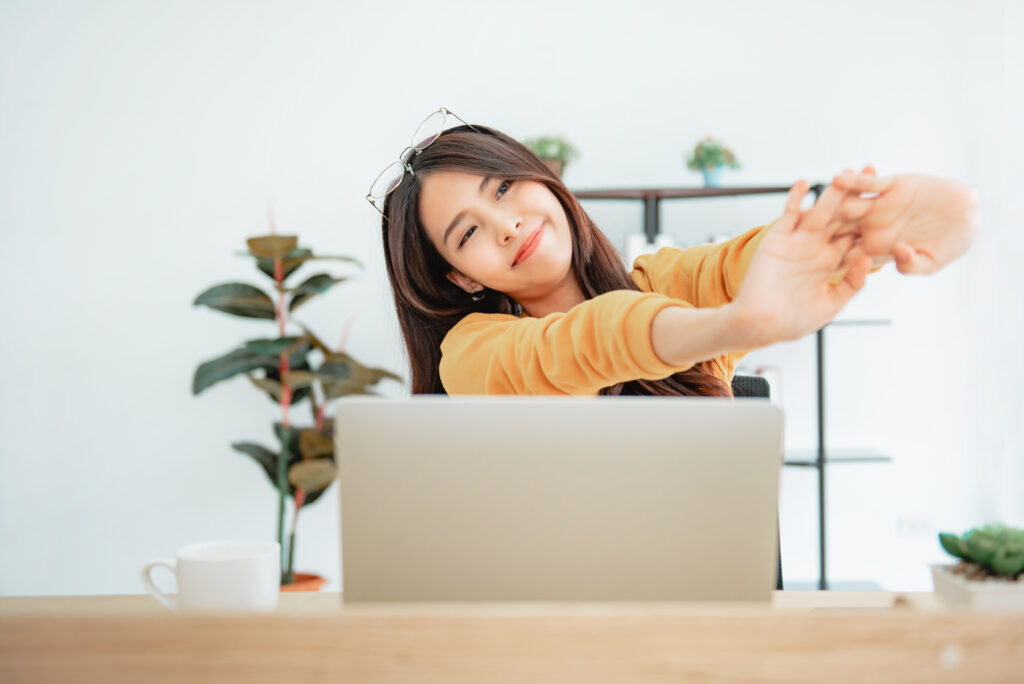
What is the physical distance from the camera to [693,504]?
0.58 metres

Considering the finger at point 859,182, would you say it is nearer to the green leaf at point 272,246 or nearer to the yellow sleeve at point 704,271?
the yellow sleeve at point 704,271

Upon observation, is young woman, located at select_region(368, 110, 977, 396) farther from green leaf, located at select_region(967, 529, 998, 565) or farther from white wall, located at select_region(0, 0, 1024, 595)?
white wall, located at select_region(0, 0, 1024, 595)

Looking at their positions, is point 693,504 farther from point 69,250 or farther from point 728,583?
point 69,250

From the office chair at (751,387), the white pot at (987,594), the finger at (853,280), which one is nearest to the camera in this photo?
the white pot at (987,594)

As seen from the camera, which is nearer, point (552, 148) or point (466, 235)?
point (466, 235)

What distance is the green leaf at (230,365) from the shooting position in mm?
2439

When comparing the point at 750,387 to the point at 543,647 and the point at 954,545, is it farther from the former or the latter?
the point at 543,647

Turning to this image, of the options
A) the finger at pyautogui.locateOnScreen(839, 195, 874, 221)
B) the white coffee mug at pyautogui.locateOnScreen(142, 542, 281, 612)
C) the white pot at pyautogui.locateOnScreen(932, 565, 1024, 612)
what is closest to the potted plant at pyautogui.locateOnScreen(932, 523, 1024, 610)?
the white pot at pyautogui.locateOnScreen(932, 565, 1024, 612)

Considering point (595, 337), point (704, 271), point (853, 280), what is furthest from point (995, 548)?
point (704, 271)

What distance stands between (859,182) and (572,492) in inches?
17.7

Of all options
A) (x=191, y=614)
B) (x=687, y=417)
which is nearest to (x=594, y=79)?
(x=687, y=417)

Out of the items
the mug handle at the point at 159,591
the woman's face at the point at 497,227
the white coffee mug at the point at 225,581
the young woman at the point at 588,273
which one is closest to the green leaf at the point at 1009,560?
the young woman at the point at 588,273

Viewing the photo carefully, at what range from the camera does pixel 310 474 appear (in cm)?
249

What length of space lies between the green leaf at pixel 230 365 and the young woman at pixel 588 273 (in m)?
1.21
